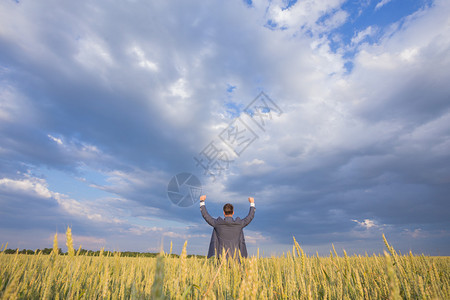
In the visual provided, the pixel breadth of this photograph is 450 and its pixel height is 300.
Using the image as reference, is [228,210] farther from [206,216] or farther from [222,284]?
[222,284]

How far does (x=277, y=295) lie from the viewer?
2.95m

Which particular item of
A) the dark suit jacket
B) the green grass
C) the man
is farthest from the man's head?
the green grass

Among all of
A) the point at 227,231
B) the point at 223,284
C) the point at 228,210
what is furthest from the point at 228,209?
the point at 223,284

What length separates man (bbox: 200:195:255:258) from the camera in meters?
8.25

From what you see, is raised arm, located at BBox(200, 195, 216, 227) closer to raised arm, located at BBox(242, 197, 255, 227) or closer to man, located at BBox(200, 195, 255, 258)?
man, located at BBox(200, 195, 255, 258)

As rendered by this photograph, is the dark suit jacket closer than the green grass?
No

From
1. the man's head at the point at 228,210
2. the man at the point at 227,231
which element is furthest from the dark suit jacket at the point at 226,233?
the man's head at the point at 228,210

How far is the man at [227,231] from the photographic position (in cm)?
825

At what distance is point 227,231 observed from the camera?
832 cm

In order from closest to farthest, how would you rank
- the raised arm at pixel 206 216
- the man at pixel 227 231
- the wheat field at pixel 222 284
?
the wheat field at pixel 222 284
the man at pixel 227 231
the raised arm at pixel 206 216

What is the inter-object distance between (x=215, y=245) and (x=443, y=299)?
6.68 m

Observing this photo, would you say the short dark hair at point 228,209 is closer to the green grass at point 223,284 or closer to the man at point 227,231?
the man at point 227,231

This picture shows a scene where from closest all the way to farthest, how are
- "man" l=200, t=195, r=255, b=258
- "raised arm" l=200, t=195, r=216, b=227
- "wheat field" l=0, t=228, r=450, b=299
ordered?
"wheat field" l=0, t=228, r=450, b=299 → "man" l=200, t=195, r=255, b=258 → "raised arm" l=200, t=195, r=216, b=227

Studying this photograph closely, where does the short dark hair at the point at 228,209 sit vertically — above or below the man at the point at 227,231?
above
